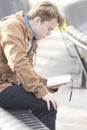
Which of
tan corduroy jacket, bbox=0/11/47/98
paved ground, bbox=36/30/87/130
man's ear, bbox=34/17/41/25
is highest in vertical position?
man's ear, bbox=34/17/41/25

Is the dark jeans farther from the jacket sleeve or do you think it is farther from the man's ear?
the man's ear

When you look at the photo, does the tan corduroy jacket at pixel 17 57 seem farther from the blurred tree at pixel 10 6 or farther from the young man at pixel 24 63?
the blurred tree at pixel 10 6

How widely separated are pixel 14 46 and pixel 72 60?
411cm

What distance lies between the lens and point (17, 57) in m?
3.16

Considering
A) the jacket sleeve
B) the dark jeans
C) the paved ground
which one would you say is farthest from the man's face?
the paved ground

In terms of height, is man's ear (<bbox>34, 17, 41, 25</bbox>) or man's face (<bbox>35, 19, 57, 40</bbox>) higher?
man's ear (<bbox>34, 17, 41, 25</bbox>)

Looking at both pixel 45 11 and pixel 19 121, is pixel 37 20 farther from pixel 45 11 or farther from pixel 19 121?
pixel 19 121

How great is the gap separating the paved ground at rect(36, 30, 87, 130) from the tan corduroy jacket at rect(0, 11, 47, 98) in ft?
4.02

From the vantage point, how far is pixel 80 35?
5.18m

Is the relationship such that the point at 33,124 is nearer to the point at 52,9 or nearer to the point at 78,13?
the point at 52,9

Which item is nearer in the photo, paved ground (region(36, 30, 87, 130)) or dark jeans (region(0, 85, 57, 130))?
dark jeans (region(0, 85, 57, 130))

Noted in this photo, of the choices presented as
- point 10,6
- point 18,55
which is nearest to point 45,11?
point 18,55

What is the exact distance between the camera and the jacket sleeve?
10.4 ft

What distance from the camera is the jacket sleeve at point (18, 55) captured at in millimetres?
3158
